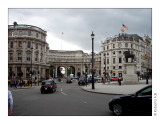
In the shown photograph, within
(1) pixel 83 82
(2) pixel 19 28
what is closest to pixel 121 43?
(1) pixel 83 82

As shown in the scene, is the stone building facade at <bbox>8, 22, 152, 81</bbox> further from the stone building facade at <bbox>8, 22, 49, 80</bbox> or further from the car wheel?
the car wheel

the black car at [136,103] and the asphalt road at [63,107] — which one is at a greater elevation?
the black car at [136,103]

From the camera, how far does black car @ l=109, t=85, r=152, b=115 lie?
6113mm

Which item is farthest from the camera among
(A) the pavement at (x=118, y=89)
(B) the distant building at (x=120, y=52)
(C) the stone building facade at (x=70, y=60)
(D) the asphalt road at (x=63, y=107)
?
(C) the stone building facade at (x=70, y=60)

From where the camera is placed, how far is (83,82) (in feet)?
119

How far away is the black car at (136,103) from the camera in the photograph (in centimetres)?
611

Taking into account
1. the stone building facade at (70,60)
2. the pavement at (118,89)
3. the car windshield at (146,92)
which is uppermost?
the stone building facade at (70,60)

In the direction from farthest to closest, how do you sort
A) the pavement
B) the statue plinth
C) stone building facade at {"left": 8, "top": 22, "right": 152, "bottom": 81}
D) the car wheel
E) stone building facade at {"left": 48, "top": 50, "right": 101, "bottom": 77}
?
stone building facade at {"left": 48, "top": 50, "right": 101, "bottom": 77} < stone building facade at {"left": 8, "top": 22, "right": 152, "bottom": 81} < the statue plinth < the pavement < the car wheel

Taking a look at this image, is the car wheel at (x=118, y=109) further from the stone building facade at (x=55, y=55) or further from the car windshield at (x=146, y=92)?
the stone building facade at (x=55, y=55)

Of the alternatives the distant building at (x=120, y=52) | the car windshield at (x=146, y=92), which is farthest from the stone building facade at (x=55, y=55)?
the car windshield at (x=146, y=92)

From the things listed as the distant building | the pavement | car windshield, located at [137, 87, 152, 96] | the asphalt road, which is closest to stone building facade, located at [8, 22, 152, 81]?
the distant building

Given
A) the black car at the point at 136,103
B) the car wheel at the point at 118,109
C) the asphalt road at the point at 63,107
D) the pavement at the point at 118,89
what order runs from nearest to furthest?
the black car at the point at 136,103, the car wheel at the point at 118,109, the asphalt road at the point at 63,107, the pavement at the point at 118,89

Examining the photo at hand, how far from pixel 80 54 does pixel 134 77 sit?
315 ft

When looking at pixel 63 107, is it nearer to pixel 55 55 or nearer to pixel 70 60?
pixel 70 60
